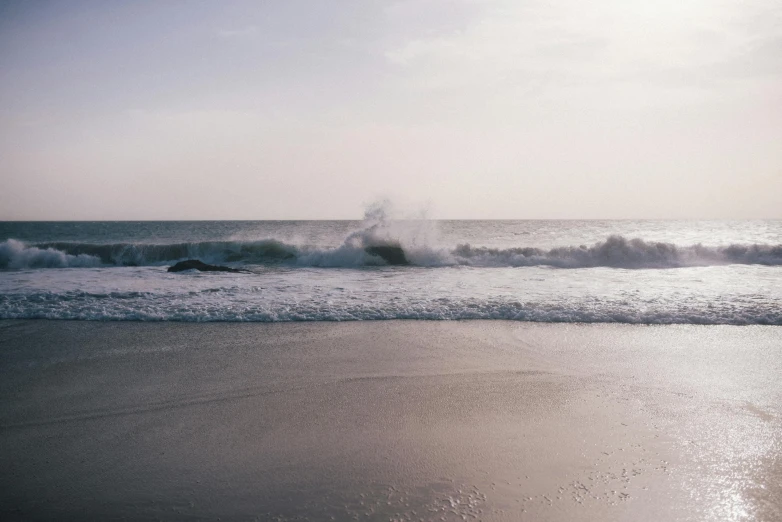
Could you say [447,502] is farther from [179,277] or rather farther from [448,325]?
[179,277]

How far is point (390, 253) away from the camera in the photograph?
18.6 meters

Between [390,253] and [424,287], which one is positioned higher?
[390,253]

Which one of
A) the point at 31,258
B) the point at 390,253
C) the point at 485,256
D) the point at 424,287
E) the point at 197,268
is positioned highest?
the point at 390,253

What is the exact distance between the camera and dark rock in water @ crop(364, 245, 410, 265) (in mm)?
18328

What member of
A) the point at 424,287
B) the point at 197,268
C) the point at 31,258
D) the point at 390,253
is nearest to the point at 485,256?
the point at 390,253

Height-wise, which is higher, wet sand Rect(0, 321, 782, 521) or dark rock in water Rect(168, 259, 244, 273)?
dark rock in water Rect(168, 259, 244, 273)

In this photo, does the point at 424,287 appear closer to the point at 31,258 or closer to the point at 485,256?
the point at 485,256

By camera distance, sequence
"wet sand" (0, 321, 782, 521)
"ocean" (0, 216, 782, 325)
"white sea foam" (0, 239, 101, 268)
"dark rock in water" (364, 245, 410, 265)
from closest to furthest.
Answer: "wet sand" (0, 321, 782, 521)
"ocean" (0, 216, 782, 325)
"dark rock in water" (364, 245, 410, 265)
"white sea foam" (0, 239, 101, 268)

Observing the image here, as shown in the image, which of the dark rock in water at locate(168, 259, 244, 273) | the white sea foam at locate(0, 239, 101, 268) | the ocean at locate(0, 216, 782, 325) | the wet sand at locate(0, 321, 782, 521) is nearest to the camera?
the wet sand at locate(0, 321, 782, 521)

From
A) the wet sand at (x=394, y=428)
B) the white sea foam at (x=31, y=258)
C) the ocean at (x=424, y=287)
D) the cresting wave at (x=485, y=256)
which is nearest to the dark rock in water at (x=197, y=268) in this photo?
the ocean at (x=424, y=287)

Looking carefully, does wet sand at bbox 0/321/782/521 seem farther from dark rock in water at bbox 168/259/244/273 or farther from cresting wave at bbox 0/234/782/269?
cresting wave at bbox 0/234/782/269

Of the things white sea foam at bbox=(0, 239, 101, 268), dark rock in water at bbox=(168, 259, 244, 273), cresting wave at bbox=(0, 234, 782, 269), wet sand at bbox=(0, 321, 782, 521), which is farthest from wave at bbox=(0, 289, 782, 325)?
white sea foam at bbox=(0, 239, 101, 268)

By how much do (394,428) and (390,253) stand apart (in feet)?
48.8

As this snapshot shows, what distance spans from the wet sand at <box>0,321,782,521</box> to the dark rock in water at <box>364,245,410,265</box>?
11759 millimetres
